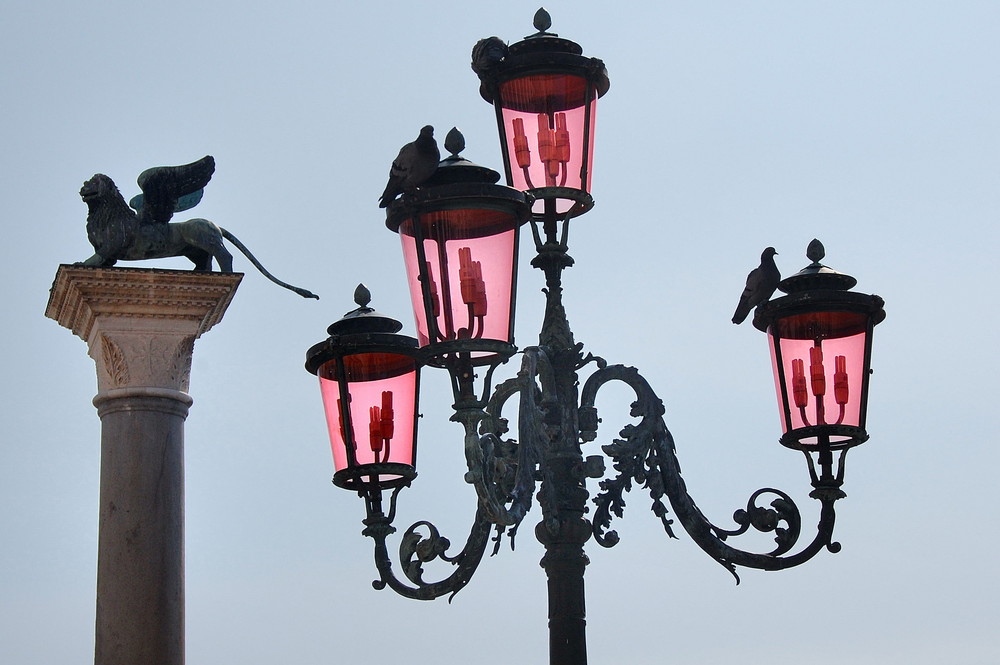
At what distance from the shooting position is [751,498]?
234 inches

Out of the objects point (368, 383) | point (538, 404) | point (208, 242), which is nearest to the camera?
point (538, 404)

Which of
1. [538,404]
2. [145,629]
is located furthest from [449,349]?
[145,629]

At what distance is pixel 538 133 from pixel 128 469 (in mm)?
3421

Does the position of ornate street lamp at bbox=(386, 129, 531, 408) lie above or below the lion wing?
below

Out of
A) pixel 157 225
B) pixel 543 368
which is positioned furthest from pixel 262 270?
pixel 543 368

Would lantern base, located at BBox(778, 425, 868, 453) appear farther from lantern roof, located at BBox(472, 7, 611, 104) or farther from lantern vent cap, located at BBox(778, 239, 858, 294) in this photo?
lantern roof, located at BBox(472, 7, 611, 104)

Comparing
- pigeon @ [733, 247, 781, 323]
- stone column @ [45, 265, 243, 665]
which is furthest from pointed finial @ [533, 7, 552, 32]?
stone column @ [45, 265, 243, 665]

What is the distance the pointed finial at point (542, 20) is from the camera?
618 centimetres

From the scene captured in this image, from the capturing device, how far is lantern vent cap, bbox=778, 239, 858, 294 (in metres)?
6.00

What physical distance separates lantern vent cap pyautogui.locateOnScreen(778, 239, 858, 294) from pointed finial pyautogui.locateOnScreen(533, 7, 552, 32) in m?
1.38

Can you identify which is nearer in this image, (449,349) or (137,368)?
(449,349)

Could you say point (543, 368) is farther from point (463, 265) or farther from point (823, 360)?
point (823, 360)

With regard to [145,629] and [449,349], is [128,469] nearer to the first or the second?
[145,629]

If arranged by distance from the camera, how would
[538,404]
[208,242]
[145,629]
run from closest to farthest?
[538,404], [145,629], [208,242]
